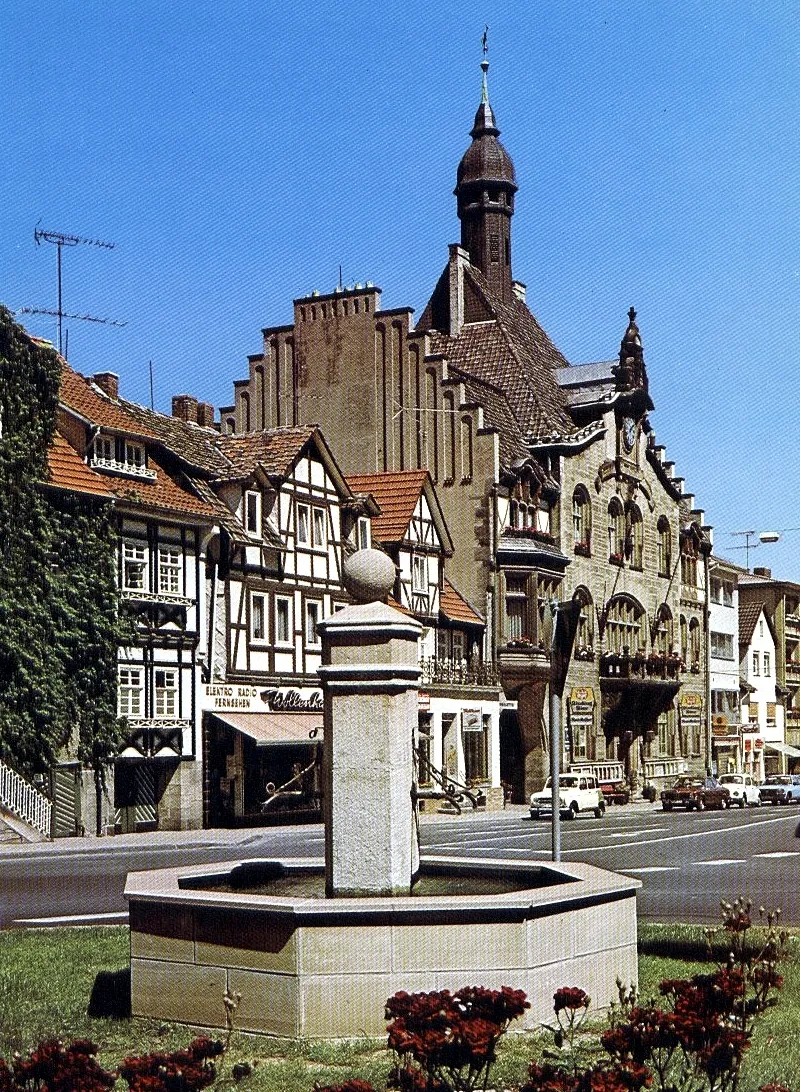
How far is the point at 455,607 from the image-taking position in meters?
57.2

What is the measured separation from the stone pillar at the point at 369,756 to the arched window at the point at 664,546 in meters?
66.5

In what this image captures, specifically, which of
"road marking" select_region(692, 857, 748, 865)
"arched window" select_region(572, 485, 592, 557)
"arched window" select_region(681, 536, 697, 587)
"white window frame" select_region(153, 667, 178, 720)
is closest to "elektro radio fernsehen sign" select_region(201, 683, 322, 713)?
"white window frame" select_region(153, 667, 178, 720)

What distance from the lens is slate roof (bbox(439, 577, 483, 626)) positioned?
184 ft

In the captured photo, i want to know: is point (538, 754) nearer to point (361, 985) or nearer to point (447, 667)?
point (447, 667)

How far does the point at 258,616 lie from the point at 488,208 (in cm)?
3566

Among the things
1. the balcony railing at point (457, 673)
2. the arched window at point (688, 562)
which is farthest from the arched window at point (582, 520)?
the arched window at point (688, 562)

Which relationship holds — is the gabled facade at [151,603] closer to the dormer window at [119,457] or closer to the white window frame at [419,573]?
the dormer window at [119,457]

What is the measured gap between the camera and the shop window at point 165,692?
136 ft

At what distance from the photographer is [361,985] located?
10656 millimetres

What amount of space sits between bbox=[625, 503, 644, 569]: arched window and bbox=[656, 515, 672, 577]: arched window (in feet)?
10.8

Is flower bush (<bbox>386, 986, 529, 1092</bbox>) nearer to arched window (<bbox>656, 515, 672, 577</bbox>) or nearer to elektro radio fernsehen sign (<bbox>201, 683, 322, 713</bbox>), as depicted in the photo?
elektro radio fernsehen sign (<bbox>201, 683, 322, 713</bbox>)

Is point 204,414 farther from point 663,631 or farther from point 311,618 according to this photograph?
point 663,631

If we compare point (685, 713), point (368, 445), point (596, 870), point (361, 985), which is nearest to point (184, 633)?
point (368, 445)

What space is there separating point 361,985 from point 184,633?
106 ft
